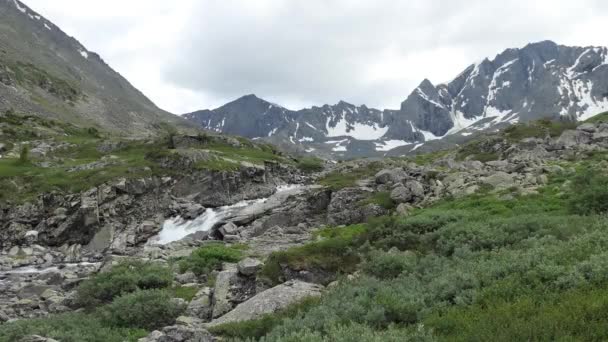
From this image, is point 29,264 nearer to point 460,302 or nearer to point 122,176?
point 122,176

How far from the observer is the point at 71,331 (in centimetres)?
1422

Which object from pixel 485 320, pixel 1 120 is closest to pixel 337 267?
pixel 485 320

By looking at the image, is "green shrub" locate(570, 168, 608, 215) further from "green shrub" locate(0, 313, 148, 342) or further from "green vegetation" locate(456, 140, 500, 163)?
"green vegetation" locate(456, 140, 500, 163)

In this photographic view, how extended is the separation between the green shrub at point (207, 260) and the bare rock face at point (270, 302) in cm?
892

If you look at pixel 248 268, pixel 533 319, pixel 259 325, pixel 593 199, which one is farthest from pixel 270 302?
pixel 593 199

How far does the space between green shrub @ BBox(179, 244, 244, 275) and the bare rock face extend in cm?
892

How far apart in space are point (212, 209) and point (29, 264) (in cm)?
2102

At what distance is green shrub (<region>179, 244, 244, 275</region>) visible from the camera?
947 inches

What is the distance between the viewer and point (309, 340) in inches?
341

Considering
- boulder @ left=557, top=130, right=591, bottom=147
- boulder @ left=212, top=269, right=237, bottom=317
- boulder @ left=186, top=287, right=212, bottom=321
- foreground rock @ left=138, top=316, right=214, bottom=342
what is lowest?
boulder @ left=186, top=287, right=212, bottom=321

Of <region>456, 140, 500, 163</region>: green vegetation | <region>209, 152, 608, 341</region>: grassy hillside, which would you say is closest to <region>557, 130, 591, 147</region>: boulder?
<region>456, 140, 500, 163</region>: green vegetation

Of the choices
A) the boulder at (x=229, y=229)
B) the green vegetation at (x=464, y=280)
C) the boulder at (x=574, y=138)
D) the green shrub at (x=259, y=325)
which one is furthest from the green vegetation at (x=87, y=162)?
the green shrub at (x=259, y=325)

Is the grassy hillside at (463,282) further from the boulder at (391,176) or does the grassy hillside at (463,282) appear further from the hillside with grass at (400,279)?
the boulder at (391,176)

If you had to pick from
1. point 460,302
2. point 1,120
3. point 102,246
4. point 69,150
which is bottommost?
point 102,246
